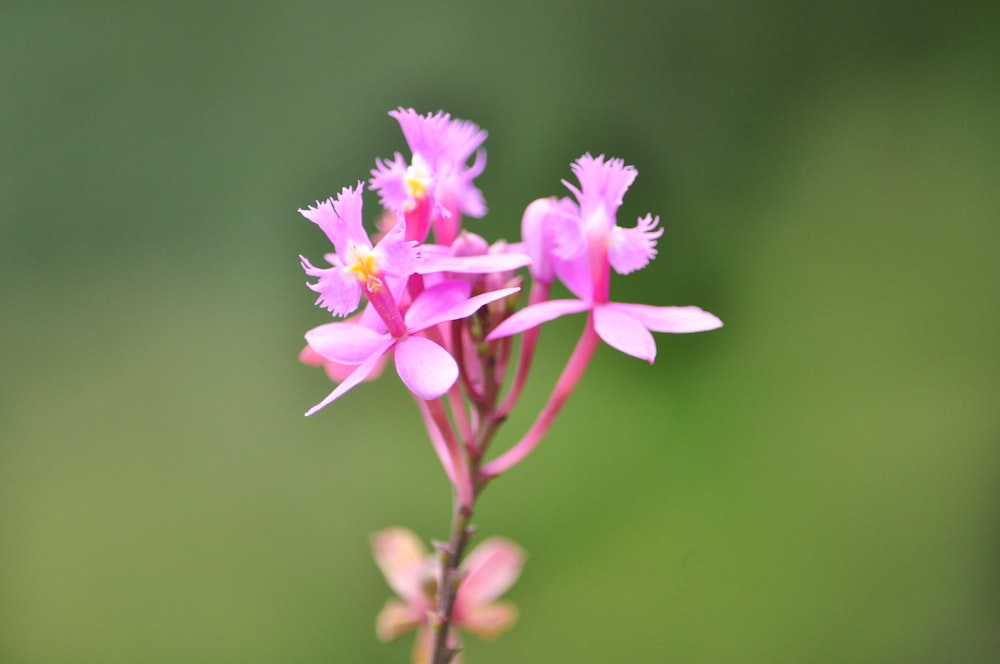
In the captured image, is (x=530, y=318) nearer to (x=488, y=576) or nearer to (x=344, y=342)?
(x=344, y=342)

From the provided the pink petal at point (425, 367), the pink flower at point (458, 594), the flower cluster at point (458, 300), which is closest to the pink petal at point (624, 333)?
the flower cluster at point (458, 300)

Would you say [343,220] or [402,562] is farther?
[402,562]

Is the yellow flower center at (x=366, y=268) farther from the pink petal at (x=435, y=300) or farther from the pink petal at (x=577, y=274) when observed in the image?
the pink petal at (x=577, y=274)

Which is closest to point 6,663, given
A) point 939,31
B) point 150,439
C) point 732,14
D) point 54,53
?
point 150,439

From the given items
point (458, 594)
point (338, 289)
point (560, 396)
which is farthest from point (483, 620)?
point (338, 289)

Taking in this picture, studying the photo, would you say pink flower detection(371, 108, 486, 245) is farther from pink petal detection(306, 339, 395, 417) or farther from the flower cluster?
pink petal detection(306, 339, 395, 417)

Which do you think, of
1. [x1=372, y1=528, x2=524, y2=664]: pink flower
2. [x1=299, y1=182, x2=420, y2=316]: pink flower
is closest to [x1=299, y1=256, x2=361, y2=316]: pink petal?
[x1=299, y1=182, x2=420, y2=316]: pink flower

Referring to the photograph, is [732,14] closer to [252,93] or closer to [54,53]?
[252,93]
